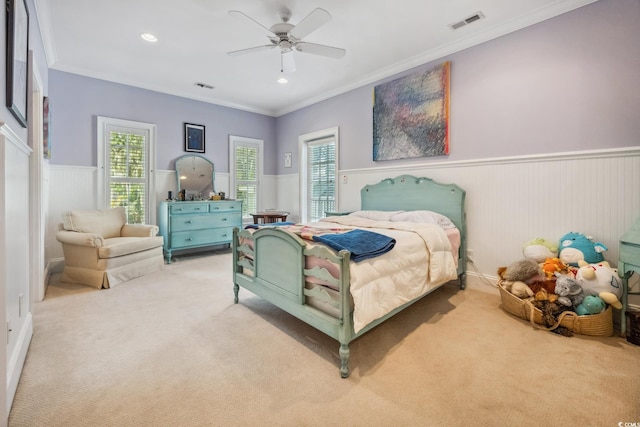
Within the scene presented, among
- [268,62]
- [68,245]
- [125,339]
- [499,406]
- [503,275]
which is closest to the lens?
[499,406]

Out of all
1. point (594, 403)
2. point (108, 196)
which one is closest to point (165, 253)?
point (108, 196)

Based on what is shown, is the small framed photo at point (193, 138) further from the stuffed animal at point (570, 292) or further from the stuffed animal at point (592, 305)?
the stuffed animal at point (592, 305)

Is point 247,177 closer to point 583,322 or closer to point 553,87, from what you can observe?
point 553,87

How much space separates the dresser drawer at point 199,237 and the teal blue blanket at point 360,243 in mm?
3331

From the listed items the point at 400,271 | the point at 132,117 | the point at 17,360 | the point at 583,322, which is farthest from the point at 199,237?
the point at 583,322

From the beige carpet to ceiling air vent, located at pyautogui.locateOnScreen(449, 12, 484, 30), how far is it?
112 inches

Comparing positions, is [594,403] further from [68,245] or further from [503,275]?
[68,245]

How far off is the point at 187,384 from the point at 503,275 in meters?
2.78

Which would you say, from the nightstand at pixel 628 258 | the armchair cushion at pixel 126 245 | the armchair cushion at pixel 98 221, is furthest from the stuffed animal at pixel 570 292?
the armchair cushion at pixel 98 221

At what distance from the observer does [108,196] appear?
14.7ft

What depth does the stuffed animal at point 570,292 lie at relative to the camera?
91.4 inches

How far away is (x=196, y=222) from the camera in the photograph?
4.77 m

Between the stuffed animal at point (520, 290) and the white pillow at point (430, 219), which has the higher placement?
the white pillow at point (430, 219)

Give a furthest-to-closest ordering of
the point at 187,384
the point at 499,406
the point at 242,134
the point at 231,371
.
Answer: the point at 242,134 < the point at 231,371 < the point at 187,384 < the point at 499,406
